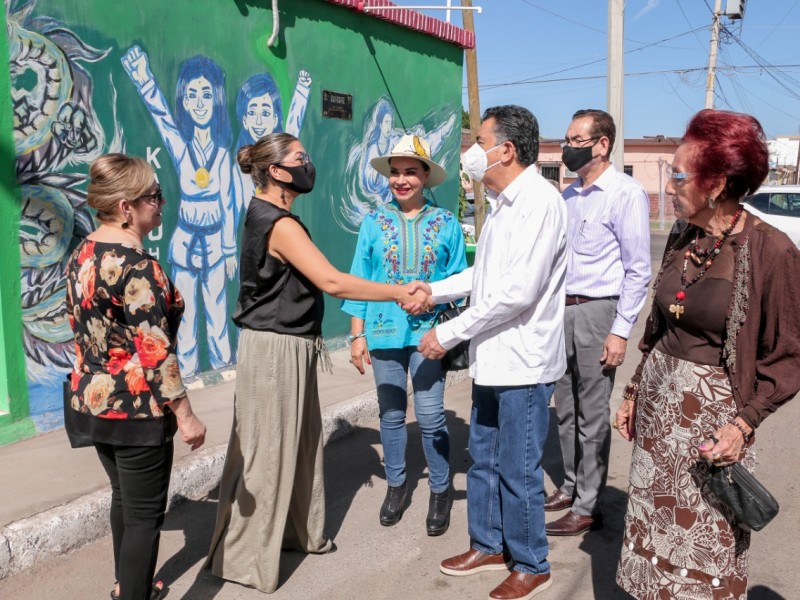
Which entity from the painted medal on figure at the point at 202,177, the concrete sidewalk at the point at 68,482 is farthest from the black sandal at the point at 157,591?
the painted medal on figure at the point at 202,177

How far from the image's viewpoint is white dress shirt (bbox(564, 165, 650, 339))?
152 inches

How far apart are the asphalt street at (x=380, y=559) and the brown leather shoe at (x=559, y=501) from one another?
0.17ft

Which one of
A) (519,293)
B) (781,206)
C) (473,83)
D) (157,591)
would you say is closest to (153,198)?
(519,293)

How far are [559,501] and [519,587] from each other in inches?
41.8

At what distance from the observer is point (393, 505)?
4207 mm

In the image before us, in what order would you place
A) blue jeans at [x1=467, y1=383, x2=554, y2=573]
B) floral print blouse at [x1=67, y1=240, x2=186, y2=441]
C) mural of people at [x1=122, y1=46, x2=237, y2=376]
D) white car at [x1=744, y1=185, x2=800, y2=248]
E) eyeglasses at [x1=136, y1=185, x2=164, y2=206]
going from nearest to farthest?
1. floral print blouse at [x1=67, y1=240, x2=186, y2=441]
2. eyeglasses at [x1=136, y1=185, x2=164, y2=206]
3. blue jeans at [x1=467, y1=383, x2=554, y2=573]
4. mural of people at [x1=122, y1=46, x2=237, y2=376]
5. white car at [x1=744, y1=185, x2=800, y2=248]

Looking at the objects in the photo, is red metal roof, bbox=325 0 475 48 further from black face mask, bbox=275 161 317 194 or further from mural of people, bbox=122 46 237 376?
black face mask, bbox=275 161 317 194

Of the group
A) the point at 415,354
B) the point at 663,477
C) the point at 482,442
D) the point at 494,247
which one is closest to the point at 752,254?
the point at 663,477

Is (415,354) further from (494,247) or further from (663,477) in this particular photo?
(663,477)

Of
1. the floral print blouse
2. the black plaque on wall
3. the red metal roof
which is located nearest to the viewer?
the floral print blouse

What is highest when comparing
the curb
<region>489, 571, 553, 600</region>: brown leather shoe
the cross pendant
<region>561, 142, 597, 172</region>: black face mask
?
<region>561, 142, 597, 172</region>: black face mask

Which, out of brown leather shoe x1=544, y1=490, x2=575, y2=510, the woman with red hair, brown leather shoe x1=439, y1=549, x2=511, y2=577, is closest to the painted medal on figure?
brown leather shoe x1=544, y1=490, x2=575, y2=510

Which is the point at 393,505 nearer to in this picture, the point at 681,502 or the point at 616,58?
the point at 681,502

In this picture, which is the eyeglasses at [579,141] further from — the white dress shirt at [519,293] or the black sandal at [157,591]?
the black sandal at [157,591]
